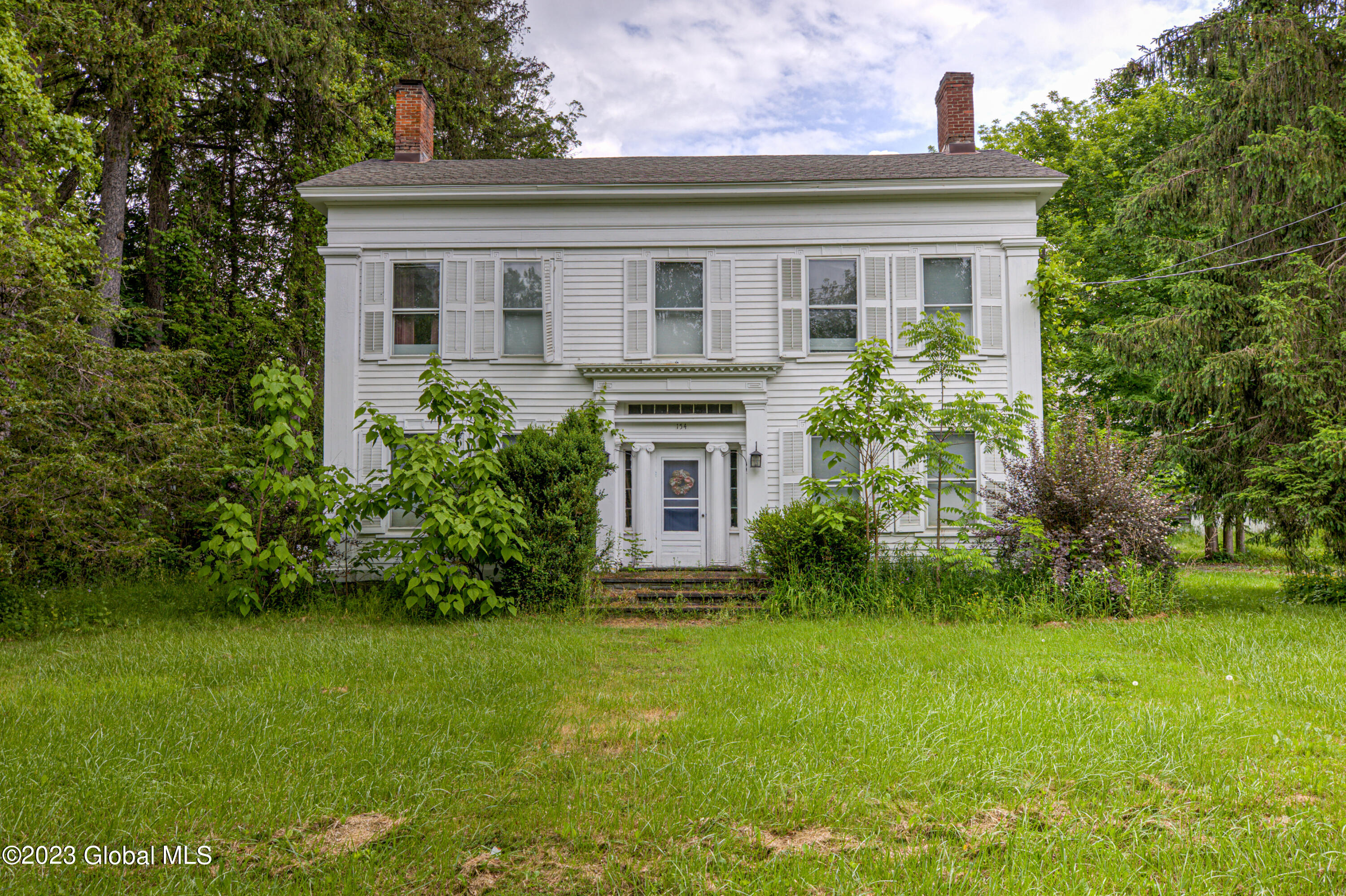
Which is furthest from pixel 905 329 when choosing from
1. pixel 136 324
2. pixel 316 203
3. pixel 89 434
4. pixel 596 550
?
pixel 136 324

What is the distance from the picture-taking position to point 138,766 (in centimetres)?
371

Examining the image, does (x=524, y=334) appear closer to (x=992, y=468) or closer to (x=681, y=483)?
(x=681, y=483)

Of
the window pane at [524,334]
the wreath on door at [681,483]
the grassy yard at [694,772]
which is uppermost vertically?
the window pane at [524,334]

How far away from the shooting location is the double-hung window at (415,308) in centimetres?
1199

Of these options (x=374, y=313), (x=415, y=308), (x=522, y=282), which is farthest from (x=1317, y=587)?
(x=374, y=313)

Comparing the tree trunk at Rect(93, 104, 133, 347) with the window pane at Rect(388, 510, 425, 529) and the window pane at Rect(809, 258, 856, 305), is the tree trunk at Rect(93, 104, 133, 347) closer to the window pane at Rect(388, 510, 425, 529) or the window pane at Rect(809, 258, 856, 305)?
the window pane at Rect(388, 510, 425, 529)

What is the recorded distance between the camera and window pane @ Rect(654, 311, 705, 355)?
39.4ft

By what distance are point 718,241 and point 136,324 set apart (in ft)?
41.6

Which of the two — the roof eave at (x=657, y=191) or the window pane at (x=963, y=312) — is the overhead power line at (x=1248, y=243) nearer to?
the window pane at (x=963, y=312)

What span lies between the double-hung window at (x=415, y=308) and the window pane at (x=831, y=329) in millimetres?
6278

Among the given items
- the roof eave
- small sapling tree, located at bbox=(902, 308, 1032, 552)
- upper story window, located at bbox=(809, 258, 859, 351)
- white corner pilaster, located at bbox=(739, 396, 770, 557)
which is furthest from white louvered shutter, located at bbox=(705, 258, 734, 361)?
small sapling tree, located at bbox=(902, 308, 1032, 552)

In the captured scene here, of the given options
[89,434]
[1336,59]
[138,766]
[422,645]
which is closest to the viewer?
[138,766]

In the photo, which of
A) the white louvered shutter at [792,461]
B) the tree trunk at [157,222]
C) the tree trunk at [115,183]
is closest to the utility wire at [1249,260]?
the white louvered shutter at [792,461]

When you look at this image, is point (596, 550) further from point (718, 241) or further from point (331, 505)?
point (718, 241)
